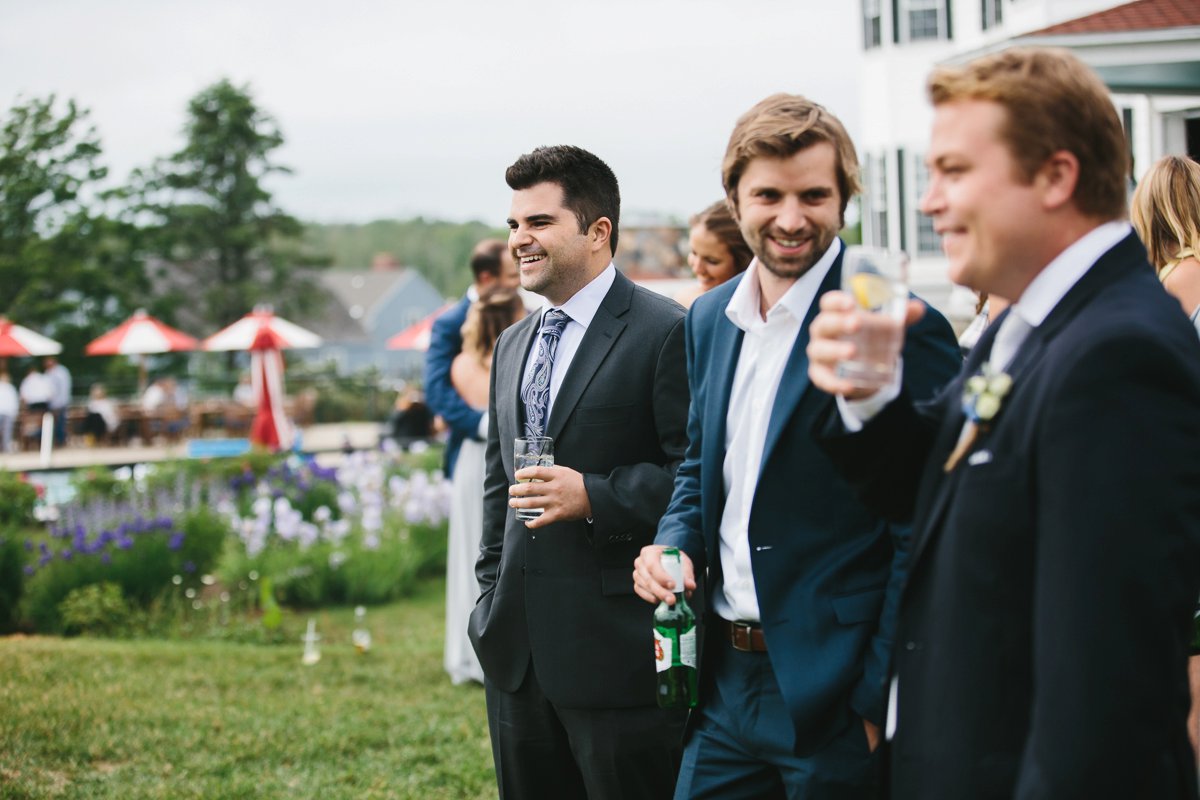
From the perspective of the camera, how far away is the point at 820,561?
2.87 m

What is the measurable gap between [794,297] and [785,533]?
572 millimetres

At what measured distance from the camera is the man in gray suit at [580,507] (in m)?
3.79

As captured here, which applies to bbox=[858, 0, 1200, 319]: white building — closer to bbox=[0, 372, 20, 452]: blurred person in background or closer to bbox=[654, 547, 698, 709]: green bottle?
bbox=[654, 547, 698, 709]: green bottle

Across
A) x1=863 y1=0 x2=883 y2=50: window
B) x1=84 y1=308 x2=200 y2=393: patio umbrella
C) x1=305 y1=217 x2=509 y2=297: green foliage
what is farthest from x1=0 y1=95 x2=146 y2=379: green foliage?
x1=305 y1=217 x2=509 y2=297: green foliage

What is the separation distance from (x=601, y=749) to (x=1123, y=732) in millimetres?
2221

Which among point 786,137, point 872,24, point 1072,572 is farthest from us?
point 872,24

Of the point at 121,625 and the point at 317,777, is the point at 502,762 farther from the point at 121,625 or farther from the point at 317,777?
the point at 121,625

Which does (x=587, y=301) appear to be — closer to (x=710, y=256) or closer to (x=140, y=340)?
(x=710, y=256)

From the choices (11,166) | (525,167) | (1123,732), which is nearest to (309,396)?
(11,166)

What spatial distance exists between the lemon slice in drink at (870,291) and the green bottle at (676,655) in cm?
124

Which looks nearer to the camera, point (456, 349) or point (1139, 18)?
point (456, 349)

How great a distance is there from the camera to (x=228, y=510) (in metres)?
12.1

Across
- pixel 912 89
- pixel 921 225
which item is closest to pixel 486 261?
pixel 921 225

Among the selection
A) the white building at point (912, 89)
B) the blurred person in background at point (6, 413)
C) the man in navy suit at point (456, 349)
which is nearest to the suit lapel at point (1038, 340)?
the man in navy suit at point (456, 349)
